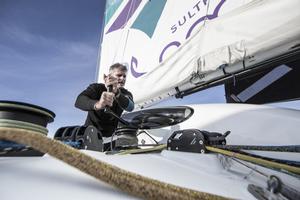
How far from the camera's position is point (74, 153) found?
41 cm

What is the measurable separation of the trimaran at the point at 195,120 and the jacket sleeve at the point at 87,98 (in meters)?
0.20

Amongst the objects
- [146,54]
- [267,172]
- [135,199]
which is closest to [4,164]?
[135,199]

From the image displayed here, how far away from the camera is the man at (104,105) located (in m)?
1.38

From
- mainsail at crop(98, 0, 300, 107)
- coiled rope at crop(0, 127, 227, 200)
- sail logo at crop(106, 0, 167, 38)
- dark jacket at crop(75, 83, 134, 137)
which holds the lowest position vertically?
coiled rope at crop(0, 127, 227, 200)

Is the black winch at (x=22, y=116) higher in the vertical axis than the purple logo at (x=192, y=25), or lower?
lower

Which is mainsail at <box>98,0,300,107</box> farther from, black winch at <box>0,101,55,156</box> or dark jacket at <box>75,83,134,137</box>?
black winch at <box>0,101,55,156</box>

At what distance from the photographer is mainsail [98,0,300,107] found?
1162mm

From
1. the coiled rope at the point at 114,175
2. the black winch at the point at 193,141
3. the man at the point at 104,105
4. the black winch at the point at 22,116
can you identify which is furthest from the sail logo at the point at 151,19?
the coiled rope at the point at 114,175

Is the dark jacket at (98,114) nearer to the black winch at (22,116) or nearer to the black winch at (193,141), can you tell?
the black winch at (193,141)

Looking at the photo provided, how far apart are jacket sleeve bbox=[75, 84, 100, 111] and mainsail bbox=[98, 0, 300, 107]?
37 centimetres

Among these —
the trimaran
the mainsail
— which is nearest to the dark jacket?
the trimaran

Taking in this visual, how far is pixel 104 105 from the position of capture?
47.3 inches

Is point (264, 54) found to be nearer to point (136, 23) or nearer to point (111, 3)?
point (136, 23)

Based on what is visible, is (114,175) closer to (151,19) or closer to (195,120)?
(195,120)
